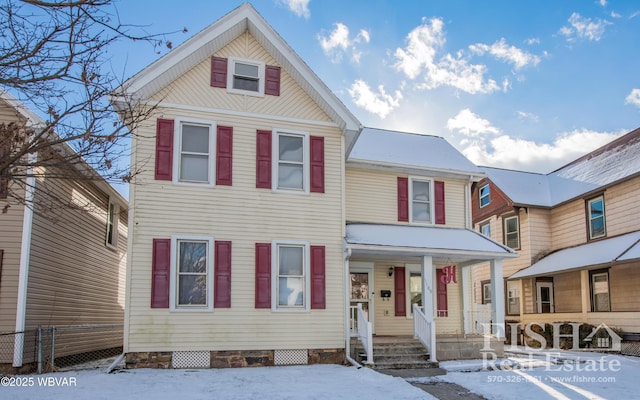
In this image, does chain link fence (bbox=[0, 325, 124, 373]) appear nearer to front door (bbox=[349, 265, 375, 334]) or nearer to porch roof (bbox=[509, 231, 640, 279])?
front door (bbox=[349, 265, 375, 334])

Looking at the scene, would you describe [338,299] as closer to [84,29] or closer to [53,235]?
[53,235]

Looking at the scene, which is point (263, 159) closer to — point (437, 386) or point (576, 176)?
point (437, 386)

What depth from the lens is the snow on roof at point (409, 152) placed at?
16453 millimetres

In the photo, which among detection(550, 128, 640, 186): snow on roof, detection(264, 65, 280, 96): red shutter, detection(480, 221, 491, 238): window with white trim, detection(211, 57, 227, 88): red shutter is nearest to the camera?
detection(211, 57, 227, 88): red shutter

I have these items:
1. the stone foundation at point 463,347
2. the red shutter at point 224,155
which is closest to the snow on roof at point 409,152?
the red shutter at point 224,155

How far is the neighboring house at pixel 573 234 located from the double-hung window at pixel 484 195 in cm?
4

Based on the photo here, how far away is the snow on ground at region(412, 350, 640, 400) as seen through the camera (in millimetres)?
10055

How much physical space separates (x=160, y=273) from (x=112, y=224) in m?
6.32

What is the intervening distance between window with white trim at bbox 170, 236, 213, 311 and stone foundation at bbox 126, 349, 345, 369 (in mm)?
1094

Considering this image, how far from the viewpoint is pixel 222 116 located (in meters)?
13.5

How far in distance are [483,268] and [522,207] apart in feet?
13.8

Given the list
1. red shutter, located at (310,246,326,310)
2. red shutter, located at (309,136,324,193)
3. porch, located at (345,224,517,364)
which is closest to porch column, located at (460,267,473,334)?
porch, located at (345,224,517,364)

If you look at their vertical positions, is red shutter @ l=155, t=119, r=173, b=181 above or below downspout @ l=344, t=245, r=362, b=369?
above

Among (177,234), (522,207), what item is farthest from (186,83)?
(522,207)
